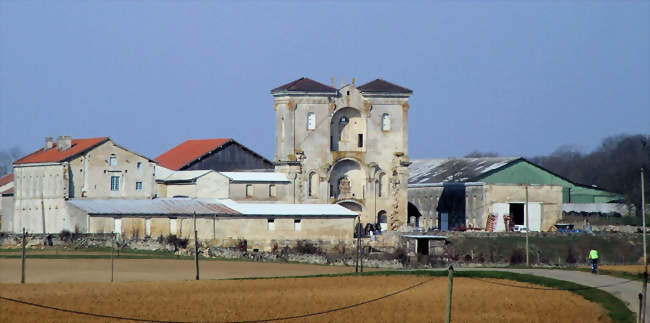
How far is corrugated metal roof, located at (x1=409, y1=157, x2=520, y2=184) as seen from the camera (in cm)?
10162

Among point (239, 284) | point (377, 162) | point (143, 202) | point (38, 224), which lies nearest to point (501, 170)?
point (377, 162)

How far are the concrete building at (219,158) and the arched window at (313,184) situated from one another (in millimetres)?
6521

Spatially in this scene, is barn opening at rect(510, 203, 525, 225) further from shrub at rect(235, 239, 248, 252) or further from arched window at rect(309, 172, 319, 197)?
shrub at rect(235, 239, 248, 252)

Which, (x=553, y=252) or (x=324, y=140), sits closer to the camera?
(x=553, y=252)

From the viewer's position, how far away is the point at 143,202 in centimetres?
8562

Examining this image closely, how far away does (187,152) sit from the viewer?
102625 mm

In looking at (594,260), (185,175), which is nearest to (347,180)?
(185,175)

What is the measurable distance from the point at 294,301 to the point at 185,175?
146ft

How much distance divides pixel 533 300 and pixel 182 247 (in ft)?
106

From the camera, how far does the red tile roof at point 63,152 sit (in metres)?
85.4

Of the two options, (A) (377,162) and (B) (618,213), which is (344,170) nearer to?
(A) (377,162)

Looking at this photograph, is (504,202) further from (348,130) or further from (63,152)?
(63,152)

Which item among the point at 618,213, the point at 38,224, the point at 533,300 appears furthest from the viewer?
the point at 618,213

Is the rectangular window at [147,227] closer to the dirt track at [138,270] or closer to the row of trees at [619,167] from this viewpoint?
the dirt track at [138,270]
